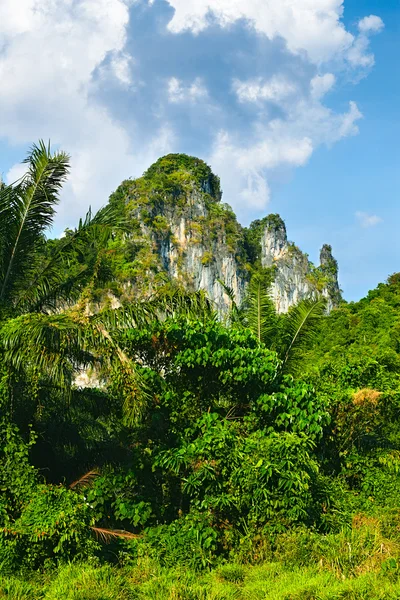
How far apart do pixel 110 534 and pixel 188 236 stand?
66071 millimetres

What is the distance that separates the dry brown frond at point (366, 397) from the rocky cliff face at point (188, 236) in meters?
48.7

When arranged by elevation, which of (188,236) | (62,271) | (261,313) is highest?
(188,236)

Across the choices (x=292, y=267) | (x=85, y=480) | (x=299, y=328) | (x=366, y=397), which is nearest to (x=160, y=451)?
(x=85, y=480)

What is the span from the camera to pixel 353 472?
35.3 feet

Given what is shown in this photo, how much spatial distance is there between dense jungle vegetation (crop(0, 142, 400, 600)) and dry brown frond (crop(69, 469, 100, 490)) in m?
0.03

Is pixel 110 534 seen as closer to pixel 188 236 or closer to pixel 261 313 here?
pixel 261 313

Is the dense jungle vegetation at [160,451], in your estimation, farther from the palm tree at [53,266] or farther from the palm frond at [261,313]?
the palm frond at [261,313]

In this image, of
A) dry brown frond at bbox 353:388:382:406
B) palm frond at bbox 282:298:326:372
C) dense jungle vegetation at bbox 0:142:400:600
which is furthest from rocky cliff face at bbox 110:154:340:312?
dense jungle vegetation at bbox 0:142:400:600

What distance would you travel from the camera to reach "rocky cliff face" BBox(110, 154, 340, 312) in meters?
66.6

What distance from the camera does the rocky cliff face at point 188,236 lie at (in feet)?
219

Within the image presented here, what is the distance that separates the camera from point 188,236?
240 ft

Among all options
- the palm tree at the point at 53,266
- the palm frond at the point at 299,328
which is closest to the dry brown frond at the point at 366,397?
the palm frond at the point at 299,328

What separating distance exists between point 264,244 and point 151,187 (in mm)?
26341

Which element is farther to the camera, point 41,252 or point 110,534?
point 41,252
